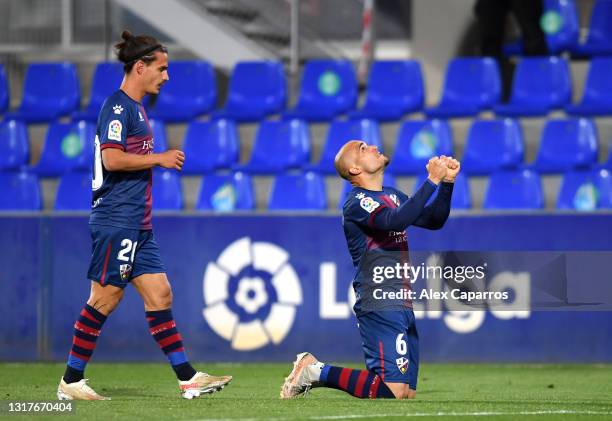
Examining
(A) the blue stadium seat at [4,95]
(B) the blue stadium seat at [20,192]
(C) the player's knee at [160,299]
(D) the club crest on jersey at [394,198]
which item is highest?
(A) the blue stadium seat at [4,95]

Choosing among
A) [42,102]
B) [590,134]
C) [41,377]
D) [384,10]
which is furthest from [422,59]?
[41,377]

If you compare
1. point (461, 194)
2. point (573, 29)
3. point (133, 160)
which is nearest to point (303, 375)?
point (133, 160)

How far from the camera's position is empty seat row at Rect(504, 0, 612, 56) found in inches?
472

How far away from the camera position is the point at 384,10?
13.8 m

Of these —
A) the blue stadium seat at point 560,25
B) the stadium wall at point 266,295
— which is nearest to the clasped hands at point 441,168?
the stadium wall at point 266,295

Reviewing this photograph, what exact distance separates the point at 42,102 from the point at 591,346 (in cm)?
639

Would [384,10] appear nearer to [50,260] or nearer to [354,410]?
[50,260]

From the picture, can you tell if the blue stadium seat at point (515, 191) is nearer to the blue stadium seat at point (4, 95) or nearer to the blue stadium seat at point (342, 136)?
the blue stadium seat at point (342, 136)

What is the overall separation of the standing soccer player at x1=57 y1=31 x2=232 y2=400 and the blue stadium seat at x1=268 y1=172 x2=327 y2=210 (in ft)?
13.9

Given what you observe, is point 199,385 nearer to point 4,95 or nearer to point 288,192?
point 288,192

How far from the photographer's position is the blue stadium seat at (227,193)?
34.4 ft

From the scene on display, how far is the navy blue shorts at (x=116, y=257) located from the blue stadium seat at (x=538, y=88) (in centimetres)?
595

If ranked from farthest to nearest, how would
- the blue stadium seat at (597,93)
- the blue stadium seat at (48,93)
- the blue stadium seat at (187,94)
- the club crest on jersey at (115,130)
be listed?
the blue stadium seat at (48,93), the blue stadium seat at (187,94), the blue stadium seat at (597,93), the club crest on jersey at (115,130)

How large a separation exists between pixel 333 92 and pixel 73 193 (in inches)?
107
